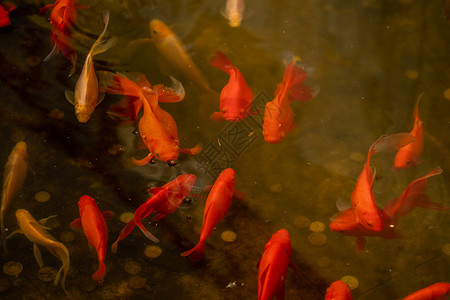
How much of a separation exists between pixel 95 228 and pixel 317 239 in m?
1.11

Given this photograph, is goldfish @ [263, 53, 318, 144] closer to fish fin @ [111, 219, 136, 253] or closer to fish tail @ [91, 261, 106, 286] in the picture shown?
fish fin @ [111, 219, 136, 253]

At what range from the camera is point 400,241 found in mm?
2455

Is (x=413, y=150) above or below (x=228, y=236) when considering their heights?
above

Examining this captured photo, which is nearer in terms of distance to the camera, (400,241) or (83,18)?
(400,241)

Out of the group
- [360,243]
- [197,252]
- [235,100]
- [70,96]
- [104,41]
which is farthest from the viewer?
[104,41]

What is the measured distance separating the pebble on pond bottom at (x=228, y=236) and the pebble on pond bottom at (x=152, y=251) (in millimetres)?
331

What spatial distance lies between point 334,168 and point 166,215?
0.99 m

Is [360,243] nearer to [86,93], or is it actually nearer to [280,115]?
[280,115]

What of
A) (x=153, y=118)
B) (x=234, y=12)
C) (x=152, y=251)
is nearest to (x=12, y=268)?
(x=152, y=251)

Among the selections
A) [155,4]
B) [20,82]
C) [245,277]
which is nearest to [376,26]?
[155,4]

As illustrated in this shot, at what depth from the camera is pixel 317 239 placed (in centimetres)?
246

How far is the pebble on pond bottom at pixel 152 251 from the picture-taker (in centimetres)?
236

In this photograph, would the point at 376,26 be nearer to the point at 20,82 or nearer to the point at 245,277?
the point at 245,277

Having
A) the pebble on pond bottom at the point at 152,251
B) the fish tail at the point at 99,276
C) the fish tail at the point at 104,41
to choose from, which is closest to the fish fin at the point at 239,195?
the pebble on pond bottom at the point at 152,251
